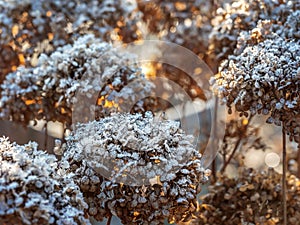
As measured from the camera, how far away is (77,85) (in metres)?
1.54

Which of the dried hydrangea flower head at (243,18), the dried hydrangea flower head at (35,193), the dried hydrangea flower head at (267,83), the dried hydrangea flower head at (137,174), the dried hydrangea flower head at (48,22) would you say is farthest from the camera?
the dried hydrangea flower head at (48,22)

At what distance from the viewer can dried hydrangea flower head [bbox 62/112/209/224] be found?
1213 millimetres

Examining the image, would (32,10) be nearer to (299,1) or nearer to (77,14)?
(77,14)

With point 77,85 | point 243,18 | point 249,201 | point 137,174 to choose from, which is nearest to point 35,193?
point 137,174

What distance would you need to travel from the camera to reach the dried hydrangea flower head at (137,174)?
121 cm

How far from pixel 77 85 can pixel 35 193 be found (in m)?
0.54

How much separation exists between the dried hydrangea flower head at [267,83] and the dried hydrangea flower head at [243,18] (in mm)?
306

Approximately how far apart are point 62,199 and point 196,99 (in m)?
1.12

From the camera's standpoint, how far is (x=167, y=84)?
2.11 metres

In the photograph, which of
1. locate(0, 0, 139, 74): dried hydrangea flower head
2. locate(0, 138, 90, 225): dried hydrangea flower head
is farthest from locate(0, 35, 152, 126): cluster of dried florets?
locate(0, 138, 90, 225): dried hydrangea flower head

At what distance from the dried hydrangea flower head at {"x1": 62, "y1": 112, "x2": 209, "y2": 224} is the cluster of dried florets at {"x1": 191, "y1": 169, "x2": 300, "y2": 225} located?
373mm

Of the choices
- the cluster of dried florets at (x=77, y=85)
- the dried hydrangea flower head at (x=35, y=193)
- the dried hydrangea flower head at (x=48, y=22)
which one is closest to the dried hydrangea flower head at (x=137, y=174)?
the dried hydrangea flower head at (x=35, y=193)

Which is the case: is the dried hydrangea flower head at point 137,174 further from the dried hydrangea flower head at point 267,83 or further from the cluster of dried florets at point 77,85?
the cluster of dried florets at point 77,85

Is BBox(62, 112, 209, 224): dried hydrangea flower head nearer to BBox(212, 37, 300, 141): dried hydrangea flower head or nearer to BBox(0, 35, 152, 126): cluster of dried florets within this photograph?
BBox(212, 37, 300, 141): dried hydrangea flower head
